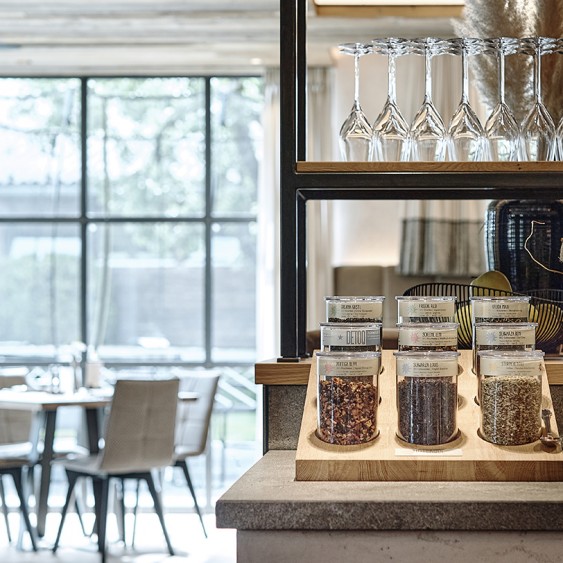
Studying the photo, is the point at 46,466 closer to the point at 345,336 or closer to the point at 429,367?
the point at 345,336

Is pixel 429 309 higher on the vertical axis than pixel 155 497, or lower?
higher

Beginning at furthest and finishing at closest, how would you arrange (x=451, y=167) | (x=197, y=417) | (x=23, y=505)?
(x=197, y=417) → (x=23, y=505) → (x=451, y=167)

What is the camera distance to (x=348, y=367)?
1.44 meters

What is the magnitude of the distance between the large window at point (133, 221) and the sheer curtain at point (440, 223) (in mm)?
1112

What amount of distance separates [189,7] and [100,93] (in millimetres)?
1395

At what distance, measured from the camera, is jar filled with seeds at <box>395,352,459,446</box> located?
1408 mm

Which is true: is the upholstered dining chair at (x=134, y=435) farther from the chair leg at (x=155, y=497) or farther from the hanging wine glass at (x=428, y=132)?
the hanging wine glass at (x=428, y=132)

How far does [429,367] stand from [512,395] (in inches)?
4.9

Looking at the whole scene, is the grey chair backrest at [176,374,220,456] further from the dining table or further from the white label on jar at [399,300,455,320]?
the white label on jar at [399,300,455,320]

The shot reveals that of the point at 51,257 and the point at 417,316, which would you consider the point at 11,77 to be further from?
the point at 417,316

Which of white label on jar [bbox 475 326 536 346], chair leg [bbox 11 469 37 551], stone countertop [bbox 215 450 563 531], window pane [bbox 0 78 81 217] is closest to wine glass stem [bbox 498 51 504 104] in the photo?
white label on jar [bbox 475 326 536 346]

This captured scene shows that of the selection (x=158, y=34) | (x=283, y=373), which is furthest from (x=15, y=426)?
(x=283, y=373)

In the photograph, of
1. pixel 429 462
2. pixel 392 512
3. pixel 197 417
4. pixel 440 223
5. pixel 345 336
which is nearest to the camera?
pixel 392 512

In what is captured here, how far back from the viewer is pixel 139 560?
215 inches
